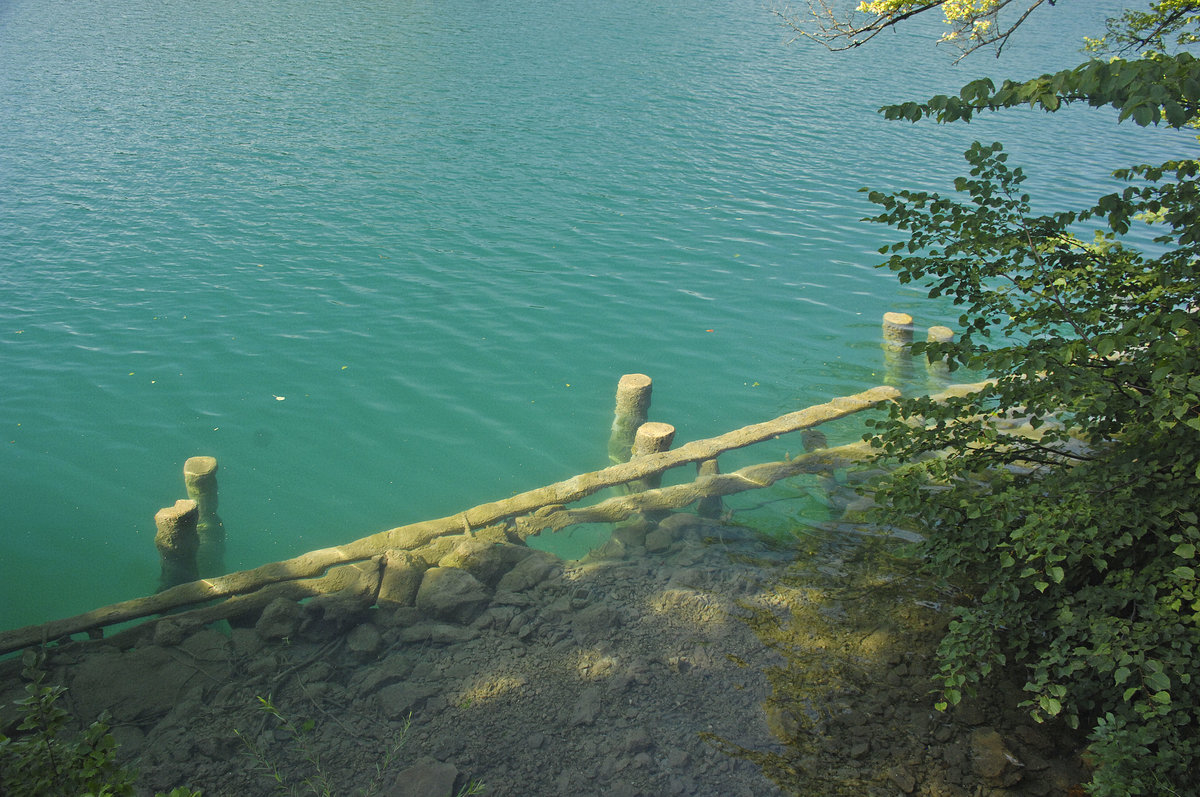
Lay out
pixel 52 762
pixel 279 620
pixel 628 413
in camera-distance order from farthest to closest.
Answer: pixel 628 413
pixel 279 620
pixel 52 762

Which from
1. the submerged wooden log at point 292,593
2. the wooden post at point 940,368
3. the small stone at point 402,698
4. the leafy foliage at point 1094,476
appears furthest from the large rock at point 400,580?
the wooden post at point 940,368

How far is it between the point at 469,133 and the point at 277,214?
7107mm

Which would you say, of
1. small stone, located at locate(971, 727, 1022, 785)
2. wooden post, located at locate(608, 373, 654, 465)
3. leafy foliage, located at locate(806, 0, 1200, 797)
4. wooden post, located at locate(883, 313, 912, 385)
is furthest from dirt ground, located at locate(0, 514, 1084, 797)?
wooden post, located at locate(883, 313, 912, 385)

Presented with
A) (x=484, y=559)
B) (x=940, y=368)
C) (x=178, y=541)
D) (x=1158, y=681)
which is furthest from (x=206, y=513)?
(x=940, y=368)

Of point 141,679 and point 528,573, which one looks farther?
point 528,573

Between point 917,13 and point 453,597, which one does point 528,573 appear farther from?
point 917,13

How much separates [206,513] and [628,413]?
5.49m

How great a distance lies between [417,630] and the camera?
737 centimetres

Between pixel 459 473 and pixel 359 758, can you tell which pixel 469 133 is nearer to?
pixel 459 473

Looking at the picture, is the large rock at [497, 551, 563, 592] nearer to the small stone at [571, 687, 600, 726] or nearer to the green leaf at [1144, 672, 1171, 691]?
the small stone at [571, 687, 600, 726]

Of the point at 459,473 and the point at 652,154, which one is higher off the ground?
the point at 652,154

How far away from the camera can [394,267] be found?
16.1 meters

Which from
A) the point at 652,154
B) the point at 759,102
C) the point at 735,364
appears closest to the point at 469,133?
the point at 652,154

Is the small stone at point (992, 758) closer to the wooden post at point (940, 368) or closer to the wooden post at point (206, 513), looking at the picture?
the wooden post at point (940, 368)
